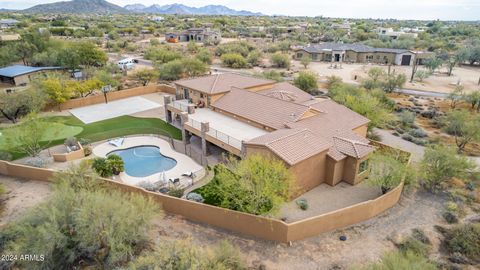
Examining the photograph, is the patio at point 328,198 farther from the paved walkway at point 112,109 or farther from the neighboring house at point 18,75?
the neighboring house at point 18,75

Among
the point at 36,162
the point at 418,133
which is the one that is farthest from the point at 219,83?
the point at 418,133

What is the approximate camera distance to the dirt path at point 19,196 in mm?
19484

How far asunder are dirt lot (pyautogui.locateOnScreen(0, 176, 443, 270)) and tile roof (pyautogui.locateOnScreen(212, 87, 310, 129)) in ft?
34.4

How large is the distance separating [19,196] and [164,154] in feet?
37.6

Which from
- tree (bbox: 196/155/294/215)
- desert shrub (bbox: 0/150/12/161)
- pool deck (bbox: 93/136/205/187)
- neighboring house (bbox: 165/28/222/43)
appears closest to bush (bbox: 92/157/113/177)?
pool deck (bbox: 93/136/205/187)

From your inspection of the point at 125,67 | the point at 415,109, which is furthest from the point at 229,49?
the point at 415,109

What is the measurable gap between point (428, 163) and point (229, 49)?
2789 inches

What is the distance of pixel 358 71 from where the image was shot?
72.4 meters

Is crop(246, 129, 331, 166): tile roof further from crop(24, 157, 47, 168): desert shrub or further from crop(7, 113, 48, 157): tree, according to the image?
crop(7, 113, 48, 157): tree

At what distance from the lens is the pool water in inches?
1030

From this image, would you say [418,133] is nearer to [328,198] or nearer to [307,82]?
[328,198]

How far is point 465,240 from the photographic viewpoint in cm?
1698

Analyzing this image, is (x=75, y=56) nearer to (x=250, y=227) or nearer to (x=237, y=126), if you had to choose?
(x=237, y=126)

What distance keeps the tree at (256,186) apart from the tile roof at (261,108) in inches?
309
